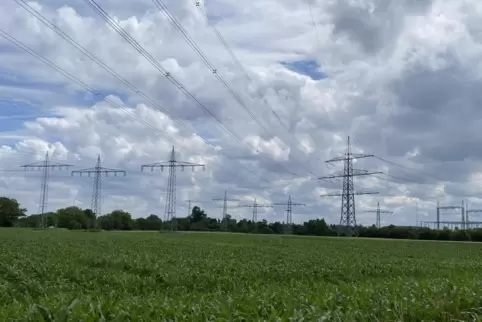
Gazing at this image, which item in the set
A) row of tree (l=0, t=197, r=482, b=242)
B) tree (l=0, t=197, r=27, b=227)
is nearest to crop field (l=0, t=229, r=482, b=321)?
row of tree (l=0, t=197, r=482, b=242)

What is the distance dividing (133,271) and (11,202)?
507 feet

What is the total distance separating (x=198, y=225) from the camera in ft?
637

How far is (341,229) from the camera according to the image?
14175 cm

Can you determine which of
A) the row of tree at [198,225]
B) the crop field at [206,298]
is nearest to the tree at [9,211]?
the row of tree at [198,225]

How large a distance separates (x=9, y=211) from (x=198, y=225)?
194 ft

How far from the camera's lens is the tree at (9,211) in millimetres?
166500

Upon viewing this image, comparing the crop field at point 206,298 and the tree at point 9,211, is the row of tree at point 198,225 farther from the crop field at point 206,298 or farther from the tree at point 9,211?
the crop field at point 206,298

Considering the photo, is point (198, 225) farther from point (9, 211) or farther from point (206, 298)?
point (206, 298)

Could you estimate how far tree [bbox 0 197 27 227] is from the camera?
166m

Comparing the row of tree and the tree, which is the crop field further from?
the tree

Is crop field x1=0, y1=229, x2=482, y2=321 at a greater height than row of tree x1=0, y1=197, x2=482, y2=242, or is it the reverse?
row of tree x1=0, y1=197, x2=482, y2=242

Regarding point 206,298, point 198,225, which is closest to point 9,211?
point 198,225

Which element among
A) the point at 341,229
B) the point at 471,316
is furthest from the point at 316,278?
the point at 341,229

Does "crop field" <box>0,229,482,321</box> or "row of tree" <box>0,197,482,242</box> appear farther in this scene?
"row of tree" <box>0,197,482,242</box>
